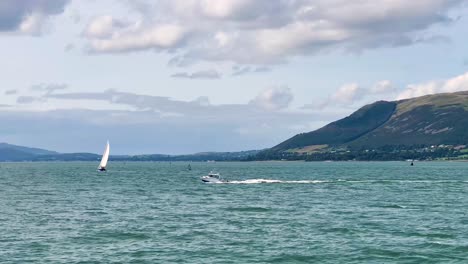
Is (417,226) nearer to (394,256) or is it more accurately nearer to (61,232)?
(394,256)

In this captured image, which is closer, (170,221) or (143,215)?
(170,221)

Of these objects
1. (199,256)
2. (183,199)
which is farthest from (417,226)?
(183,199)

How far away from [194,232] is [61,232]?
14.7 meters

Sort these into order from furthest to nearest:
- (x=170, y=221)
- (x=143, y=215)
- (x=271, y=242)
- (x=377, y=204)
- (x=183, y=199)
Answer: (x=183, y=199) → (x=377, y=204) → (x=143, y=215) → (x=170, y=221) → (x=271, y=242)

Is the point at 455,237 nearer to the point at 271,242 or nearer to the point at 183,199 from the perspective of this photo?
the point at 271,242

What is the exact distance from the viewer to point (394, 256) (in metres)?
59.0

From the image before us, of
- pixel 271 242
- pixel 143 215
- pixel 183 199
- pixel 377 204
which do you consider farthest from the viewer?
pixel 183 199

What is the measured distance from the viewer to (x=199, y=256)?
5947 cm

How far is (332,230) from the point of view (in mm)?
74562

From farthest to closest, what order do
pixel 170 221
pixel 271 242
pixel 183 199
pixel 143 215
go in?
pixel 183 199 → pixel 143 215 → pixel 170 221 → pixel 271 242

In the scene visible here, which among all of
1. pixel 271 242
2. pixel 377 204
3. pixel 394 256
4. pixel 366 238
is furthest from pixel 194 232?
pixel 377 204

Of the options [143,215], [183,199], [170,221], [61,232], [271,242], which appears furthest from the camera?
[183,199]

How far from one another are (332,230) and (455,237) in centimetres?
1317

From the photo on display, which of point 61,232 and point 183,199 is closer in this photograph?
point 61,232
